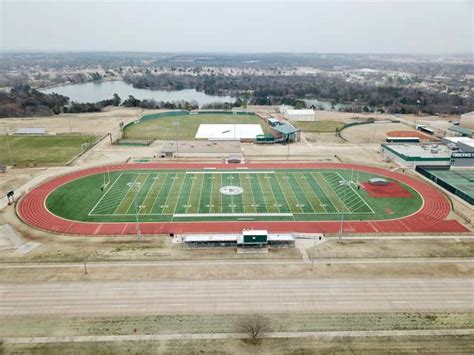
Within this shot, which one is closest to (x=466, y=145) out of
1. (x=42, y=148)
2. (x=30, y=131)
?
(x=42, y=148)

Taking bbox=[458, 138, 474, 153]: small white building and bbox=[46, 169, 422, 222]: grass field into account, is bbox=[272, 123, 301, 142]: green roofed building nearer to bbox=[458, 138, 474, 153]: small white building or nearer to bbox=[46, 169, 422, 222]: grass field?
bbox=[46, 169, 422, 222]: grass field

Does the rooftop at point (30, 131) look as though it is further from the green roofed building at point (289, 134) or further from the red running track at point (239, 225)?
the green roofed building at point (289, 134)

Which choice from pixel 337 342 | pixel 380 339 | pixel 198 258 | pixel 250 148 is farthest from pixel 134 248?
pixel 250 148

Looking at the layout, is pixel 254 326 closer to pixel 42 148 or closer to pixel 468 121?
pixel 42 148

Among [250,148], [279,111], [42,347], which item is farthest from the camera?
[279,111]

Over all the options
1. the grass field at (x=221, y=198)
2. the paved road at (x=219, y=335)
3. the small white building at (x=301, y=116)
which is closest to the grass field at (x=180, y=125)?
the small white building at (x=301, y=116)

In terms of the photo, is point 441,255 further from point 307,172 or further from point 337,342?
point 307,172
